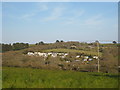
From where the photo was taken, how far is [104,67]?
18.0 meters

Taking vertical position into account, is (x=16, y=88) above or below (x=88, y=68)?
A: above

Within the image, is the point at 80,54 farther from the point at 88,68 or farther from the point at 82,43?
the point at 88,68

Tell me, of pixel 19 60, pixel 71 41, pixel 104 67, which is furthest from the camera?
pixel 71 41

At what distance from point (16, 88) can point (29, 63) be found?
15.9 m

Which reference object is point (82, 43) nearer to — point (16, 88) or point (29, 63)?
point (29, 63)

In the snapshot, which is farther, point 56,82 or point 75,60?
point 75,60

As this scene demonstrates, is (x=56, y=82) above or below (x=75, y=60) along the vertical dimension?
above

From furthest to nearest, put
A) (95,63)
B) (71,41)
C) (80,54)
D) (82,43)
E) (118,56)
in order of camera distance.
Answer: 1. (71,41)
2. (82,43)
3. (80,54)
4. (95,63)
5. (118,56)

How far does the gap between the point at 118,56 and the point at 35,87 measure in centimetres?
1390

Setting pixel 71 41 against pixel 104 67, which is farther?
pixel 71 41

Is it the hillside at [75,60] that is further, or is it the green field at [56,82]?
the hillside at [75,60]

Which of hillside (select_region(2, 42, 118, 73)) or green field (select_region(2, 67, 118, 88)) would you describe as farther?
hillside (select_region(2, 42, 118, 73))

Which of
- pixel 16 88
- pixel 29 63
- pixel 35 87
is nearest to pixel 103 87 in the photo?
pixel 35 87

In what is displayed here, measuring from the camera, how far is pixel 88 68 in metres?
18.4
